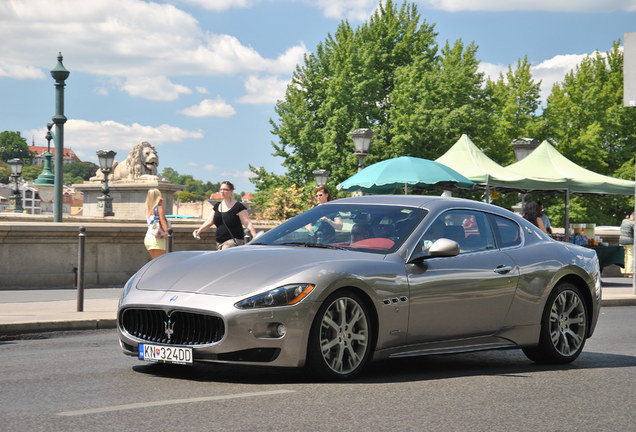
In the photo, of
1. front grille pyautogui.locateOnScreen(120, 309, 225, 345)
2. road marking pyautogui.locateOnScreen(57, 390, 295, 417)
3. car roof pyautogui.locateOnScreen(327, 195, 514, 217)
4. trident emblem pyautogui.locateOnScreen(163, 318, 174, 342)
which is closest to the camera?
road marking pyautogui.locateOnScreen(57, 390, 295, 417)

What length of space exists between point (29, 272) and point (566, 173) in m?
13.0

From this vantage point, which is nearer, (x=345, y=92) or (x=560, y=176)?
(x=560, y=176)

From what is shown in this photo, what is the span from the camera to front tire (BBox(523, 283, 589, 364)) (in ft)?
30.2

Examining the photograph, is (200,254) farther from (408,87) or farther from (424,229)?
(408,87)

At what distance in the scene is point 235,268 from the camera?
294 inches

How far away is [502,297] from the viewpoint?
28.7 ft

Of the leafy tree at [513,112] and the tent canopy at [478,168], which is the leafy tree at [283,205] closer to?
the leafy tree at [513,112]

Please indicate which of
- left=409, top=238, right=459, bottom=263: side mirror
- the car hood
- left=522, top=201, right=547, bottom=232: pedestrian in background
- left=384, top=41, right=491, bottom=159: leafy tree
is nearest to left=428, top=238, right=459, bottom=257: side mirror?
left=409, top=238, right=459, bottom=263: side mirror

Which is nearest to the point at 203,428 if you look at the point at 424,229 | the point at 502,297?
the point at 424,229

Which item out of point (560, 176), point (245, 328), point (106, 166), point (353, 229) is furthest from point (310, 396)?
point (106, 166)

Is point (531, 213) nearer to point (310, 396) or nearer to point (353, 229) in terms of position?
point (353, 229)

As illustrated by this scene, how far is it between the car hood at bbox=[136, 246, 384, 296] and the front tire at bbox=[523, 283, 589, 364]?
2070mm

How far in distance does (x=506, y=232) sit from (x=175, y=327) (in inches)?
128

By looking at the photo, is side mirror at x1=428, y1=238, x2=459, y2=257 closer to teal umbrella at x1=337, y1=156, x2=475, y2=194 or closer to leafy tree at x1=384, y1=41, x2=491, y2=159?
→ teal umbrella at x1=337, y1=156, x2=475, y2=194
